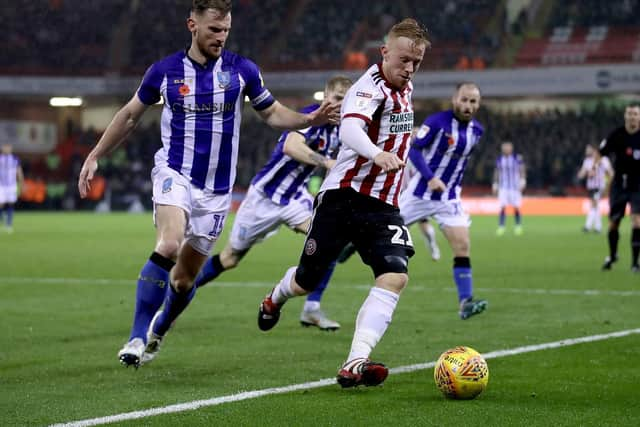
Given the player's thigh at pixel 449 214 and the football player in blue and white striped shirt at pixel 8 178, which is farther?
the football player in blue and white striped shirt at pixel 8 178

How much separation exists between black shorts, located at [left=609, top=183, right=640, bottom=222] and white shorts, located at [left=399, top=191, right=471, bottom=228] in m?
4.97

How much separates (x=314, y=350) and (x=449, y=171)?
10.7ft

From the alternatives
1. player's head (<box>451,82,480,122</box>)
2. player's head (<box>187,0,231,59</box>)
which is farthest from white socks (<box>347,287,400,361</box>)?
player's head (<box>451,82,480,122</box>)

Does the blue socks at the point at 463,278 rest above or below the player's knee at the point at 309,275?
below

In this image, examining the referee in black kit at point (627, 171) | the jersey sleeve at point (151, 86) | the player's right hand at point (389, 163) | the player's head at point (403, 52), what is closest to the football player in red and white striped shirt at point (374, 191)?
the player's head at point (403, 52)

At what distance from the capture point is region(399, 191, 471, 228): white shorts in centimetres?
1000

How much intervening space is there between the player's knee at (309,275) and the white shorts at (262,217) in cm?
300

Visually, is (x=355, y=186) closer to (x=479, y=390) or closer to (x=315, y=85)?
(x=479, y=390)

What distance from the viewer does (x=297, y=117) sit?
267 inches

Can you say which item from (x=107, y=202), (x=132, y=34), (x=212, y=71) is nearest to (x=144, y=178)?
(x=107, y=202)

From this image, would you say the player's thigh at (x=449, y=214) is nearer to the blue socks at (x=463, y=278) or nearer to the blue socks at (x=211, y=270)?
the blue socks at (x=463, y=278)

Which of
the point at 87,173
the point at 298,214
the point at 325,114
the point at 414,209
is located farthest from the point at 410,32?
the point at 414,209

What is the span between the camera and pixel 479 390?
561cm

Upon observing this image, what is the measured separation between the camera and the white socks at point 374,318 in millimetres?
5824
